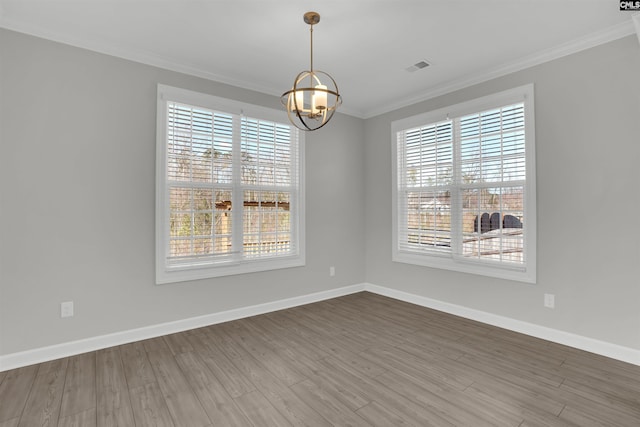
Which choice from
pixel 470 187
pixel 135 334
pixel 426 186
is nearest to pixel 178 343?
pixel 135 334

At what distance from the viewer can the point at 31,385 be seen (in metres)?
2.37

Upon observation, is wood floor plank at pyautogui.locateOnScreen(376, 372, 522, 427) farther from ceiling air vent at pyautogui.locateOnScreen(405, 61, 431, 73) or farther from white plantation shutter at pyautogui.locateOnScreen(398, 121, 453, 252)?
ceiling air vent at pyautogui.locateOnScreen(405, 61, 431, 73)

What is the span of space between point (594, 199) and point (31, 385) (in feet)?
15.9

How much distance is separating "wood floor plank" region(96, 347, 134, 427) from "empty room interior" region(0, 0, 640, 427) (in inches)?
0.6

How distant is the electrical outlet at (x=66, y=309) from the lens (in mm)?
2844

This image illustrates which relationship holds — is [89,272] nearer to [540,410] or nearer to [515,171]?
[540,410]

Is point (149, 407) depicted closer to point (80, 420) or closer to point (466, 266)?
point (80, 420)

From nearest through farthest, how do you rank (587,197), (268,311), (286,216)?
1. (587,197)
2. (268,311)
3. (286,216)

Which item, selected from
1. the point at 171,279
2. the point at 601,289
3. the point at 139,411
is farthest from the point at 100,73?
the point at 601,289

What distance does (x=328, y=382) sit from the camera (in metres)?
2.41

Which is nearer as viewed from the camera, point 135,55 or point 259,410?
point 259,410

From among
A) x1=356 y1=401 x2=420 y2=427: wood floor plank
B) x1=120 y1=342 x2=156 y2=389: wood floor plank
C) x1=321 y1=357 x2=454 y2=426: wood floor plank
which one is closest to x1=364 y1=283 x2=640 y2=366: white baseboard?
x1=321 y1=357 x2=454 y2=426: wood floor plank

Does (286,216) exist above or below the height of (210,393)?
above

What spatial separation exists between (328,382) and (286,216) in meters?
2.33
